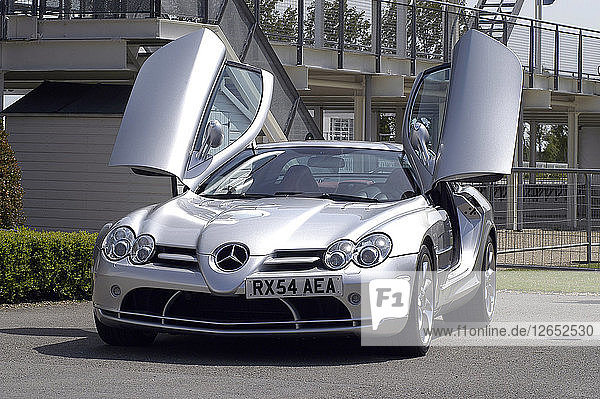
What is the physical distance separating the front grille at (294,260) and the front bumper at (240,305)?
37mm

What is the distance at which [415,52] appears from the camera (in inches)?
932

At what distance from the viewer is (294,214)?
753 centimetres

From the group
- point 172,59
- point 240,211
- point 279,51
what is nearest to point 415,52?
point 279,51

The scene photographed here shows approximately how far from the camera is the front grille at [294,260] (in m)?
7.01

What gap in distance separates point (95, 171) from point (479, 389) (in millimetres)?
10857

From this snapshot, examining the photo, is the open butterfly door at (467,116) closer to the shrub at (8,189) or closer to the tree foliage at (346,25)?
the shrub at (8,189)

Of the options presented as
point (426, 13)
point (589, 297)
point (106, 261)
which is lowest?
point (589, 297)

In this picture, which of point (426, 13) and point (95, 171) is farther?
point (426, 13)

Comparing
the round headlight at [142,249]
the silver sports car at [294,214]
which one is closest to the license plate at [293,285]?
the silver sports car at [294,214]

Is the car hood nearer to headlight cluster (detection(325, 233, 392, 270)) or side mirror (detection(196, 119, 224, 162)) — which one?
headlight cluster (detection(325, 233, 392, 270))

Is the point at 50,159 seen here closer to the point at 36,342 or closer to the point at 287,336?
the point at 36,342

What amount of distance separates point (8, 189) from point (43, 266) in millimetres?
3600

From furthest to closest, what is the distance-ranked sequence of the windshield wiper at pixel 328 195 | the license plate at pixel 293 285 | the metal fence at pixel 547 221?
1. the metal fence at pixel 547 221
2. the windshield wiper at pixel 328 195
3. the license plate at pixel 293 285

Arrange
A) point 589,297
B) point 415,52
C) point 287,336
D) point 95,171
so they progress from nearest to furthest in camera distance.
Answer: point 287,336 < point 589,297 < point 95,171 < point 415,52
